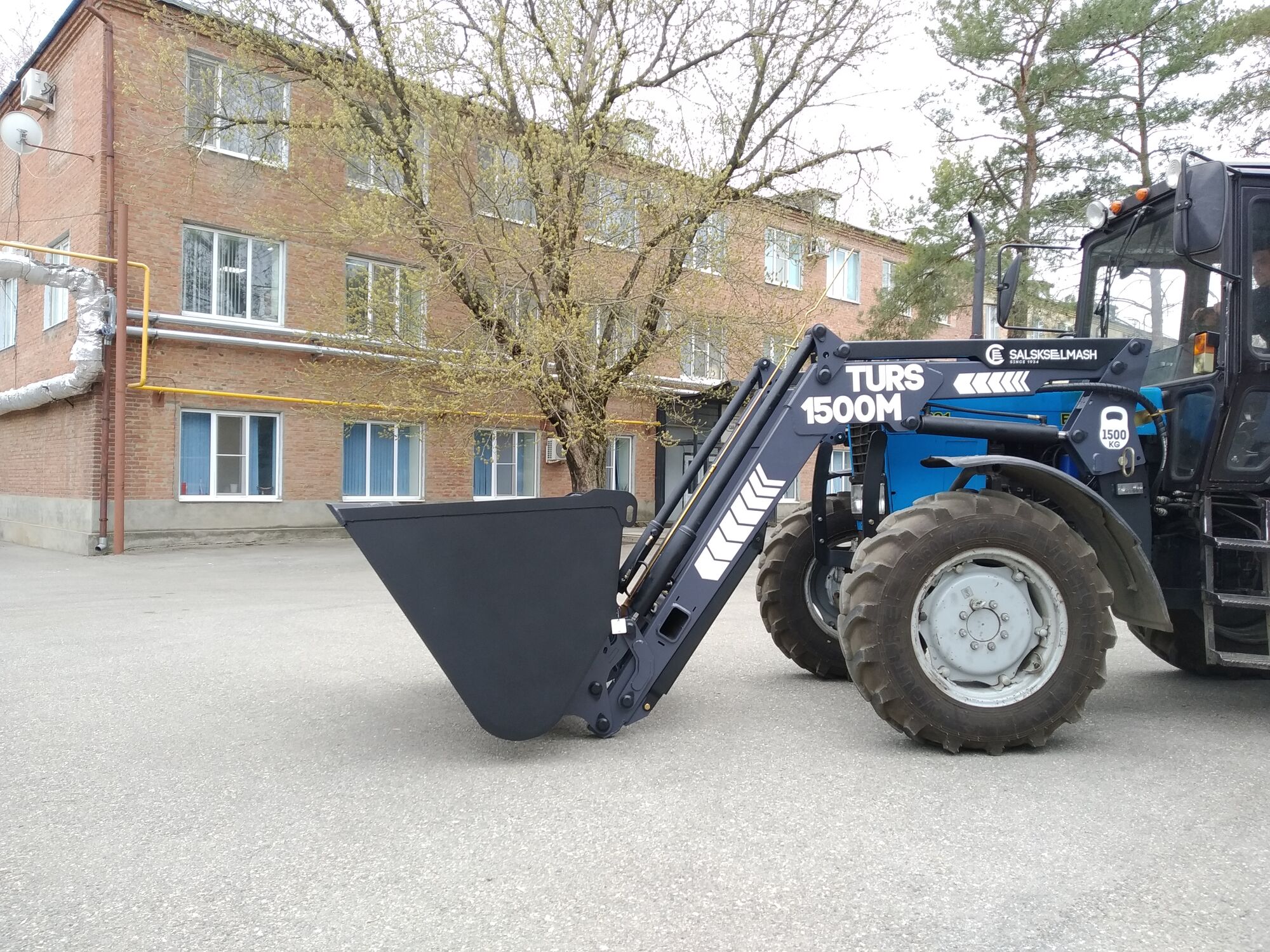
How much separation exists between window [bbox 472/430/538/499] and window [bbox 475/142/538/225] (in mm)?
6527

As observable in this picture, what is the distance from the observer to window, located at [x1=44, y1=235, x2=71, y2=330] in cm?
1705

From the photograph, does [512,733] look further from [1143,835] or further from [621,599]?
[1143,835]

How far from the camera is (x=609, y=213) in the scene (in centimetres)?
1366

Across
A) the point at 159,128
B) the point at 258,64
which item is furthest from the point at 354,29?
the point at 159,128

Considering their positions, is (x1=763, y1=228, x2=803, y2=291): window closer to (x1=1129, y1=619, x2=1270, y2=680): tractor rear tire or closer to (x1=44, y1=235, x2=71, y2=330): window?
(x1=1129, y1=619, x2=1270, y2=680): tractor rear tire

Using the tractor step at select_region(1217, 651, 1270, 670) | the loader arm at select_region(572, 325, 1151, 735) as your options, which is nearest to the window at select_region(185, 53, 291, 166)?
the loader arm at select_region(572, 325, 1151, 735)

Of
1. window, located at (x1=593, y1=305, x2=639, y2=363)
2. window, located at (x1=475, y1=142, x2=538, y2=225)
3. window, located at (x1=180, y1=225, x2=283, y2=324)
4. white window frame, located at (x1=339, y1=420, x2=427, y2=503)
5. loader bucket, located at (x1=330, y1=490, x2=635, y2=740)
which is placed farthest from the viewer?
white window frame, located at (x1=339, y1=420, x2=427, y2=503)

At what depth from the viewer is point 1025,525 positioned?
14.5 feet

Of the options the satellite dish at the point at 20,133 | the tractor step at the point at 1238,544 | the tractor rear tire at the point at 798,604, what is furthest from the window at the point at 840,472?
the satellite dish at the point at 20,133

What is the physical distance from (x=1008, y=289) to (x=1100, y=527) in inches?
66.5

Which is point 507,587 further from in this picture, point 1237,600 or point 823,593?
point 1237,600

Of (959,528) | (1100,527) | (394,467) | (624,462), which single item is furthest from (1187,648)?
(624,462)

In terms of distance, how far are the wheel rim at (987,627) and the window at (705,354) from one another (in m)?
10.4

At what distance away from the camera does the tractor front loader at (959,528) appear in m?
4.14
